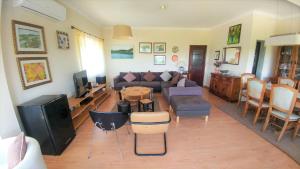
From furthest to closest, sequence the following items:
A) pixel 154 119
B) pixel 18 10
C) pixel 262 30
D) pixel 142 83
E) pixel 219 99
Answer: pixel 142 83 < pixel 219 99 < pixel 262 30 < pixel 18 10 < pixel 154 119

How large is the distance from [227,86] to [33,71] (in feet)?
16.0

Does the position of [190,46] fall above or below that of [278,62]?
above

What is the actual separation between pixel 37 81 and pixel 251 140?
383 centimetres

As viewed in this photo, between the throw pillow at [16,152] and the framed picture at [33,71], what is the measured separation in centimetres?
109

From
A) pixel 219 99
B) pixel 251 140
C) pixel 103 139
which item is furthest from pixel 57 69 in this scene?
pixel 219 99

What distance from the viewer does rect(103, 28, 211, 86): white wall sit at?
5.77m

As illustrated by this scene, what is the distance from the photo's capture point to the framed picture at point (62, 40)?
110 inches

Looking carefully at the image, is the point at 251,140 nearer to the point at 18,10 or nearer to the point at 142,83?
the point at 142,83

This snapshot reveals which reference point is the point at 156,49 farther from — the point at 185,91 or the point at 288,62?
the point at 288,62

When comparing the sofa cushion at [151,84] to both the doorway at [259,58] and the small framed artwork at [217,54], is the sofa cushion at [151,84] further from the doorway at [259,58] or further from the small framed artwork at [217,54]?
the doorway at [259,58]

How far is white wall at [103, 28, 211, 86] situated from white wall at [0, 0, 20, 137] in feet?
14.0

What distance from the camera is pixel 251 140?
2.36m

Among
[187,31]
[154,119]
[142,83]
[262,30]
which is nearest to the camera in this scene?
[154,119]

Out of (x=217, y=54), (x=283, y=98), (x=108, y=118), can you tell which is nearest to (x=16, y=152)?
(x=108, y=118)
